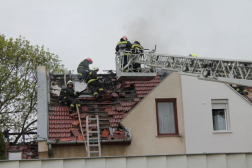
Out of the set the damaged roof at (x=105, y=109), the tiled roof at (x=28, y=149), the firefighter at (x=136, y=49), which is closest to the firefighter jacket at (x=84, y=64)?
the damaged roof at (x=105, y=109)

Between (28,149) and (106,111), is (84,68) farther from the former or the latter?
(28,149)

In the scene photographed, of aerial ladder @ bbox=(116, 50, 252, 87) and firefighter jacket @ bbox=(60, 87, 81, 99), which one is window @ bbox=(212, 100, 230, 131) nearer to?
aerial ladder @ bbox=(116, 50, 252, 87)

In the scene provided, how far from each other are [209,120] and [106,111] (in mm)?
3791

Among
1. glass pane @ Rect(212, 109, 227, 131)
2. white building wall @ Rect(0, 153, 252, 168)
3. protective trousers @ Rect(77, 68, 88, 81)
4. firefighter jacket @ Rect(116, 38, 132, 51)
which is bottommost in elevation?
white building wall @ Rect(0, 153, 252, 168)

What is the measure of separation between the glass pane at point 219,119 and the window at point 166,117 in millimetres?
1580

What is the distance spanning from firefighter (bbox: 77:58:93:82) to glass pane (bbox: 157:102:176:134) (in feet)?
10.1

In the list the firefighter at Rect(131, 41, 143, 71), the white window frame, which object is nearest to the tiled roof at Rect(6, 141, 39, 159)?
the firefighter at Rect(131, 41, 143, 71)

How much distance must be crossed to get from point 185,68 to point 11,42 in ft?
42.0

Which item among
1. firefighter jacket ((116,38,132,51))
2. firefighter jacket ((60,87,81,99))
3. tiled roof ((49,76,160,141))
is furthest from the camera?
firefighter jacket ((116,38,132,51))

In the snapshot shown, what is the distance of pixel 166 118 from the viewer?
57.7ft

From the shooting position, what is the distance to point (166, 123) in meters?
17.5

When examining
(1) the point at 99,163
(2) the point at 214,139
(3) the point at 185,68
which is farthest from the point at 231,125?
(1) the point at 99,163

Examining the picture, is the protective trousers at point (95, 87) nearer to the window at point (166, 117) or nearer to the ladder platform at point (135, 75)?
the ladder platform at point (135, 75)

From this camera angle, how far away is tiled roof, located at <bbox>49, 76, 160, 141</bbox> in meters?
16.1
